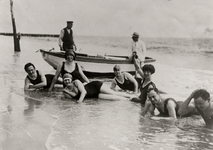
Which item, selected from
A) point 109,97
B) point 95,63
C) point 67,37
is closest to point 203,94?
point 109,97

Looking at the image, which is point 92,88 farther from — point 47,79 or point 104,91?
point 47,79

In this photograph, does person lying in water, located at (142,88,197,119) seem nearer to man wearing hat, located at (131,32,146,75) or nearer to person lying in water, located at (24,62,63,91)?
person lying in water, located at (24,62,63,91)

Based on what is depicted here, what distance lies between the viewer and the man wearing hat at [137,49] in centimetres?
653

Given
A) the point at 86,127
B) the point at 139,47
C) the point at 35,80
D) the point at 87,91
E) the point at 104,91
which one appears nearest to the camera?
the point at 86,127

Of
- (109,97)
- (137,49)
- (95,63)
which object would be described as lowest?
(109,97)

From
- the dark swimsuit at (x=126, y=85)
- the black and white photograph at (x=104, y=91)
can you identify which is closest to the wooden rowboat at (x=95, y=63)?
the black and white photograph at (x=104, y=91)

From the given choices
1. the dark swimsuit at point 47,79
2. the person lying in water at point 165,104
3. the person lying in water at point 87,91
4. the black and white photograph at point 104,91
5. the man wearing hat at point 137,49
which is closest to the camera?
the black and white photograph at point 104,91

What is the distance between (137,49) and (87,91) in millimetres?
2457

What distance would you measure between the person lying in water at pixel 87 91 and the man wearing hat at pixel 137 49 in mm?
2033

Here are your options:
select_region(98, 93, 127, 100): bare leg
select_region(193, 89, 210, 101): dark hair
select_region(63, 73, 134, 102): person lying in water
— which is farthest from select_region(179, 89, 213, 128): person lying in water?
select_region(63, 73, 134, 102): person lying in water

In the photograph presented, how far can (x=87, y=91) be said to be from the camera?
187 inches

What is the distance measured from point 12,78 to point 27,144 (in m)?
3.95

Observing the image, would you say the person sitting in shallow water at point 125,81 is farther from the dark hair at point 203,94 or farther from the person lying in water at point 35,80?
the dark hair at point 203,94

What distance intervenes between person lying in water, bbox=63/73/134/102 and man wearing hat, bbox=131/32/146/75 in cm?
203
